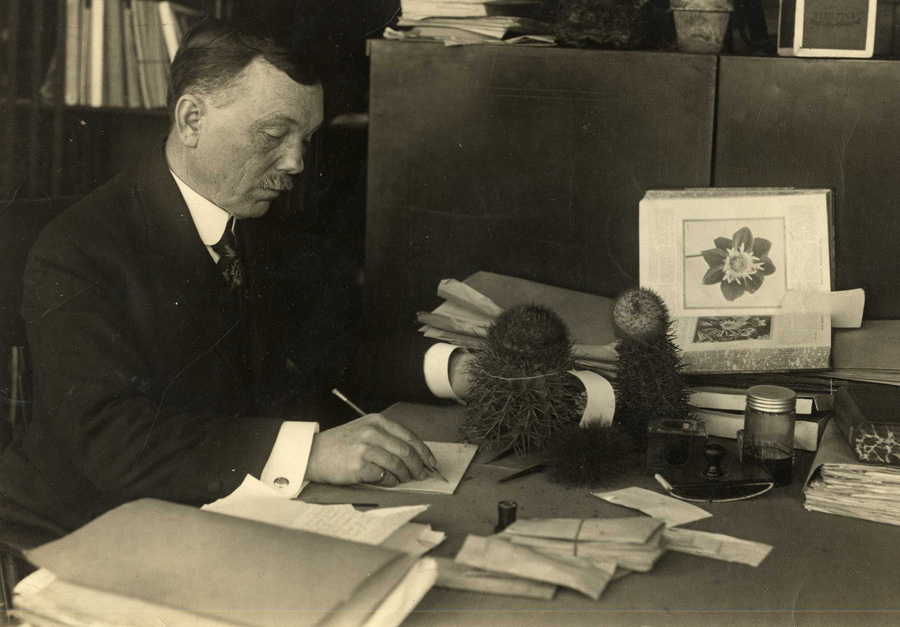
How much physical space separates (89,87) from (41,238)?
814 mm

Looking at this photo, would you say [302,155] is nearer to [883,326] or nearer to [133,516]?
[133,516]

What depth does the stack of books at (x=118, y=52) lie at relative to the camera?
1.94 metres

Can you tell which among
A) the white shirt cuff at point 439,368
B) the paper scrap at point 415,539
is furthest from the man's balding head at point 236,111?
the paper scrap at point 415,539

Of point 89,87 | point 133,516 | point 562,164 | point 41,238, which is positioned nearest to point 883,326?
point 562,164

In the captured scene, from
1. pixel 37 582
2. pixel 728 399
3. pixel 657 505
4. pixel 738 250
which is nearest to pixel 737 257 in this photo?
pixel 738 250

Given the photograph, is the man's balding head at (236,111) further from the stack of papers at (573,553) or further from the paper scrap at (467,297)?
the stack of papers at (573,553)

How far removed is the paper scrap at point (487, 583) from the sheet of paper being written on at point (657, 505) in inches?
9.9

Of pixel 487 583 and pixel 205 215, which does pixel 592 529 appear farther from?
pixel 205 215

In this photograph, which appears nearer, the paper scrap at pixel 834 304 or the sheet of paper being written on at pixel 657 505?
the sheet of paper being written on at pixel 657 505

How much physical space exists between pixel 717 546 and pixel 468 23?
1.18m

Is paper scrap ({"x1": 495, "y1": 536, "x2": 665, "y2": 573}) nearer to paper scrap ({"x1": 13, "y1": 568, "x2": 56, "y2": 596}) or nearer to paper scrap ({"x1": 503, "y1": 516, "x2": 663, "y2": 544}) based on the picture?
paper scrap ({"x1": 503, "y1": 516, "x2": 663, "y2": 544})

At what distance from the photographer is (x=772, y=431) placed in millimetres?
1266

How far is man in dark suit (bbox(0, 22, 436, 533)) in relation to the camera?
1243 millimetres

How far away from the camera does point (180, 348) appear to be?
1468 millimetres
